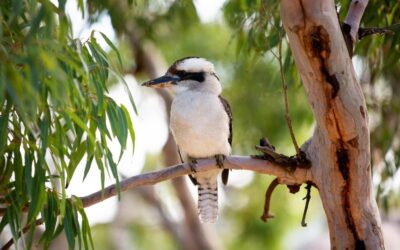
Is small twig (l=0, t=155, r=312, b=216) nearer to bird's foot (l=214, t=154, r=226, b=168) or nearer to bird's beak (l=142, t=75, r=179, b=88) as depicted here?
bird's foot (l=214, t=154, r=226, b=168)

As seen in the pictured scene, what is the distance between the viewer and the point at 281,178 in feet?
10.5

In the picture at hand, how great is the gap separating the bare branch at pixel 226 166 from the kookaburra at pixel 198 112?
0.38 metres

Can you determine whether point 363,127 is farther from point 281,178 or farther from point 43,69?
point 43,69

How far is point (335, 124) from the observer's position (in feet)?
9.62

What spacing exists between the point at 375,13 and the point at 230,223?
17.5ft

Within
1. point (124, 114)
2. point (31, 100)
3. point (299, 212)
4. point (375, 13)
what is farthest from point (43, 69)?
point (299, 212)

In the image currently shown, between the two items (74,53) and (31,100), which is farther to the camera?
(74,53)

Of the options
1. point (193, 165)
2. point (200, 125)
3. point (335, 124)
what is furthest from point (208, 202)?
point (335, 124)

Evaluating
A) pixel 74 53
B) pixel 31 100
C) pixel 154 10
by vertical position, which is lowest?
pixel 31 100

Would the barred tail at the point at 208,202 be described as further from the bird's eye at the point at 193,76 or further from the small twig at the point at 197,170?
the small twig at the point at 197,170

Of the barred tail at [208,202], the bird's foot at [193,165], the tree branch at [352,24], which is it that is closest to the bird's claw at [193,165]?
the bird's foot at [193,165]

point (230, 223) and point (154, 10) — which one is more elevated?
point (154, 10)

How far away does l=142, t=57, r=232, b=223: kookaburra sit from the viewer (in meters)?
3.69

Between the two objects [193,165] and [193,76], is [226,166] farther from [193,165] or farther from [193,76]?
[193,76]
